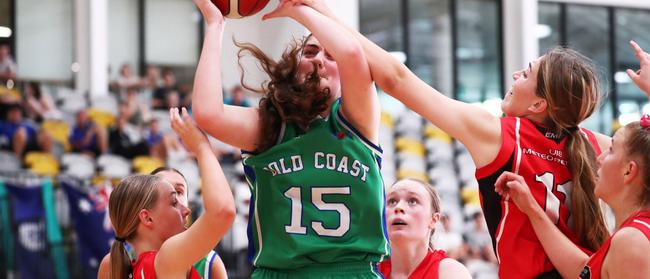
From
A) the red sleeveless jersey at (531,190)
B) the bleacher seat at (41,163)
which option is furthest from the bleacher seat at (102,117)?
the red sleeveless jersey at (531,190)

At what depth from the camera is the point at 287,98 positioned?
293cm

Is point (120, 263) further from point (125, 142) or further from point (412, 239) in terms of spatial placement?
point (125, 142)

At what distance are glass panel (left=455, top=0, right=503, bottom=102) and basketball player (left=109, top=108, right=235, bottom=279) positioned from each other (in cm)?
1222

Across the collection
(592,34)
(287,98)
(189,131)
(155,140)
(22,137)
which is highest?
(287,98)

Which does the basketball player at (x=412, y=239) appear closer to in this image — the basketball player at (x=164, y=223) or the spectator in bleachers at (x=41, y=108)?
the basketball player at (x=164, y=223)

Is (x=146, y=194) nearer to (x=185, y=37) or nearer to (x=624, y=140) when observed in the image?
(x=624, y=140)

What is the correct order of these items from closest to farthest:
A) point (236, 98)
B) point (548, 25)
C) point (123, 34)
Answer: point (236, 98) → point (123, 34) → point (548, 25)

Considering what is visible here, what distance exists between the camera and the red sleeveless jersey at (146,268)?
320 centimetres

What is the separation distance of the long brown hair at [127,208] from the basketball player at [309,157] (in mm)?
602

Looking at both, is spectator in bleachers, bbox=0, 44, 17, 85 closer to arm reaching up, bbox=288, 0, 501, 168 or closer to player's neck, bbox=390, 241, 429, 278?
player's neck, bbox=390, 241, 429, 278

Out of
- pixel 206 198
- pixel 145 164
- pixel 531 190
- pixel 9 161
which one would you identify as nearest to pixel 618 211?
pixel 531 190

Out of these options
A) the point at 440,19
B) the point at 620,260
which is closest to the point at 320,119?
the point at 620,260

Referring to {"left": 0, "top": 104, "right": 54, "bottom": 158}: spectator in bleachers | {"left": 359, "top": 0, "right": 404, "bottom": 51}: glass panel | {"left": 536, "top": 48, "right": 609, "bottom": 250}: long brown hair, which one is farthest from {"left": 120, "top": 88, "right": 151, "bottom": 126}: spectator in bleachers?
{"left": 536, "top": 48, "right": 609, "bottom": 250}: long brown hair

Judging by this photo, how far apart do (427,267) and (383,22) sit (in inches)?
449
